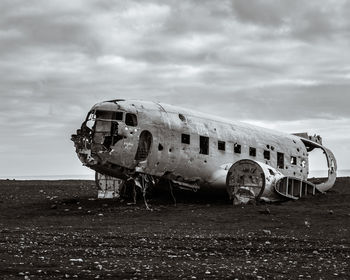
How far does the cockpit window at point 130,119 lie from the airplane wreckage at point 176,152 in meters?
0.04

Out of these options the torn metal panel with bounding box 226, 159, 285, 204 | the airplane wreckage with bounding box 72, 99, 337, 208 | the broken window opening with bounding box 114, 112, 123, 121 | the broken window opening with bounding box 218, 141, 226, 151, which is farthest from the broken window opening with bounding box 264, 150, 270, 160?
the broken window opening with bounding box 114, 112, 123, 121

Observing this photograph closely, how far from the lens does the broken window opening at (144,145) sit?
22.9 meters

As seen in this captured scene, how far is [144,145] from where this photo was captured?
2308 centimetres

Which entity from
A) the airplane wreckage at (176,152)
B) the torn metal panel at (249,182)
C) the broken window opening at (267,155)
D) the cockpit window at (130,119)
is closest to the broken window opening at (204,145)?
the airplane wreckage at (176,152)

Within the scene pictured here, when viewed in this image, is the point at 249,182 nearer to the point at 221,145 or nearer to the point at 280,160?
the point at 221,145

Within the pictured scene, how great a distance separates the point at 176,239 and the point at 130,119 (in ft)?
27.2

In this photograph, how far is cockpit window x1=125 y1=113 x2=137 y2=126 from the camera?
894 inches

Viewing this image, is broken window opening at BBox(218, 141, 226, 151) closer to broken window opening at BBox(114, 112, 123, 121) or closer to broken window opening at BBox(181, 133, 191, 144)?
broken window opening at BBox(181, 133, 191, 144)

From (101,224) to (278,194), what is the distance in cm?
837

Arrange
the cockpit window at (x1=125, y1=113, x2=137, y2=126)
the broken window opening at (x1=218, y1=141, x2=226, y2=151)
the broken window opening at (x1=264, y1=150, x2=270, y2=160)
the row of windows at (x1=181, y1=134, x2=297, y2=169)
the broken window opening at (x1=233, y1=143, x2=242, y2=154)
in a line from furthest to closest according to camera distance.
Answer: the broken window opening at (x1=264, y1=150, x2=270, y2=160)
the broken window opening at (x1=233, y1=143, x2=242, y2=154)
the broken window opening at (x1=218, y1=141, x2=226, y2=151)
the row of windows at (x1=181, y1=134, x2=297, y2=169)
the cockpit window at (x1=125, y1=113, x2=137, y2=126)

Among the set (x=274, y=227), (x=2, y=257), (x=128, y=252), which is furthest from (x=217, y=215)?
(x=2, y=257)

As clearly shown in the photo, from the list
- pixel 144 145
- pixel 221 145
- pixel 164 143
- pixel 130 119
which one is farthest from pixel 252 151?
pixel 130 119

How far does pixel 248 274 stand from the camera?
33.7ft

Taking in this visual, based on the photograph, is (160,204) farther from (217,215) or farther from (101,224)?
(101,224)
